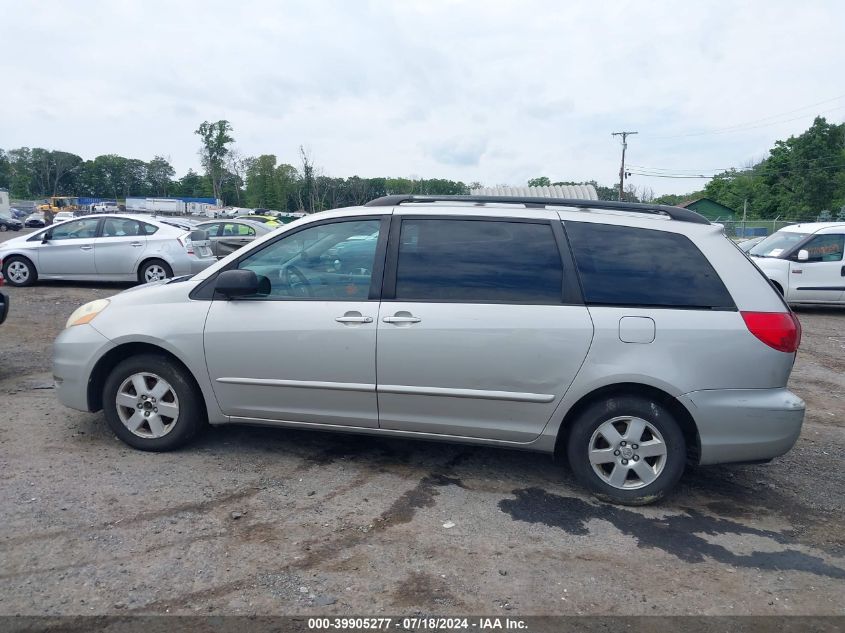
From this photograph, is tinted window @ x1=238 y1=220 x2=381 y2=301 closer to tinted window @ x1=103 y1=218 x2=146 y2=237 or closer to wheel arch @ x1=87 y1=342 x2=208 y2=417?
wheel arch @ x1=87 y1=342 x2=208 y2=417

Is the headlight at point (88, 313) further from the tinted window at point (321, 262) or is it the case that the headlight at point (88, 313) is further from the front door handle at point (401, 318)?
the front door handle at point (401, 318)

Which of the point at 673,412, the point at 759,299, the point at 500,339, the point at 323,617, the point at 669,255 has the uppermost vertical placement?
the point at 669,255

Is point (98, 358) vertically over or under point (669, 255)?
under

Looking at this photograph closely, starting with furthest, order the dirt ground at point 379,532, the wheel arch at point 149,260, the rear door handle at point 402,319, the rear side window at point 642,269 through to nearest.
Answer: the wheel arch at point 149,260 < the rear door handle at point 402,319 < the rear side window at point 642,269 < the dirt ground at point 379,532

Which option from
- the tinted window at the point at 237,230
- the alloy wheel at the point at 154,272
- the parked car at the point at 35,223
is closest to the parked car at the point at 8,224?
the parked car at the point at 35,223

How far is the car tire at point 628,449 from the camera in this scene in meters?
3.86

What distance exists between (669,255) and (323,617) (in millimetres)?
2855

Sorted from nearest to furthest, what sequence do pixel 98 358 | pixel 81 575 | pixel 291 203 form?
pixel 81 575, pixel 98 358, pixel 291 203

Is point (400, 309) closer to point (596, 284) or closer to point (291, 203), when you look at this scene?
point (596, 284)

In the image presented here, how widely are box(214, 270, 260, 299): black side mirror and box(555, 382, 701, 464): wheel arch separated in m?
2.16

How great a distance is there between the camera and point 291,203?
2370 inches

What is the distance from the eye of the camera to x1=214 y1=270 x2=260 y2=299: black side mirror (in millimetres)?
4230

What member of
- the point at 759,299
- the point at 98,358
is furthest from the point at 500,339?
the point at 98,358

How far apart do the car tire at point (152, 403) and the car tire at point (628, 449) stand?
258 centimetres
